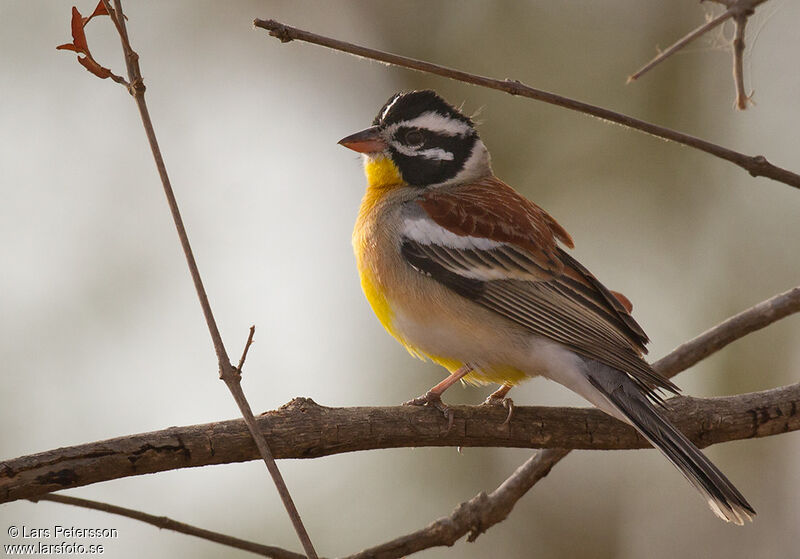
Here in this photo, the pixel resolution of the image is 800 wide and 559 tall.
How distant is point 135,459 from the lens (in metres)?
3.63

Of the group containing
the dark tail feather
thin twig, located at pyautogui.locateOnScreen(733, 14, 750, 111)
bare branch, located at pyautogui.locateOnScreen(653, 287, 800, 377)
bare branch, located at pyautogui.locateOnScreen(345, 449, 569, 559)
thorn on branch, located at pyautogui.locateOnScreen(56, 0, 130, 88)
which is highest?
thorn on branch, located at pyautogui.locateOnScreen(56, 0, 130, 88)

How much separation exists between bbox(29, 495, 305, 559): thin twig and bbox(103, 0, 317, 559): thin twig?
0.58 m

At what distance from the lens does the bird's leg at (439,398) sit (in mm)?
4473

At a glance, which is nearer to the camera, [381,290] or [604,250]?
[381,290]

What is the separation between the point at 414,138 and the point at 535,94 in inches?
98.4

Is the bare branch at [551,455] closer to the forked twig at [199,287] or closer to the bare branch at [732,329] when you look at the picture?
the bare branch at [732,329]

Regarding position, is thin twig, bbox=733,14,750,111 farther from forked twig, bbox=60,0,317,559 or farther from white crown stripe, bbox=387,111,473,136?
white crown stripe, bbox=387,111,473,136

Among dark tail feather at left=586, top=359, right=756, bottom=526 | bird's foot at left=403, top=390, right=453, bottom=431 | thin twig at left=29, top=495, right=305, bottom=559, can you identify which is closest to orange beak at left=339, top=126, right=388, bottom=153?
bird's foot at left=403, top=390, right=453, bottom=431

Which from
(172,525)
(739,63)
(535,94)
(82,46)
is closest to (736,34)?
(739,63)

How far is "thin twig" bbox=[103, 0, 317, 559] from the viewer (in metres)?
3.36

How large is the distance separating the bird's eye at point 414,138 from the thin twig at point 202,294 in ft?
9.47

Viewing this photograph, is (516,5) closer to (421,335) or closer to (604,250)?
(604,250)

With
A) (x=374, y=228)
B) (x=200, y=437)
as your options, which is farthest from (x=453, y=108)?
(x=200, y=437)

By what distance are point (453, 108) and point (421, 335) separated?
5.93 ft
